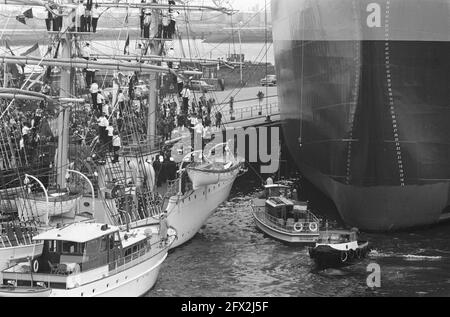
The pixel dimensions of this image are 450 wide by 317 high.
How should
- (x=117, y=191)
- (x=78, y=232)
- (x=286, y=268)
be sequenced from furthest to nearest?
1. (x=117, y=191)
2. (x=286, y=268)
3. (x=78, y=232)

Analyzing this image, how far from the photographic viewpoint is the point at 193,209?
152ft

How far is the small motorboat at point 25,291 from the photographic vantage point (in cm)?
3019

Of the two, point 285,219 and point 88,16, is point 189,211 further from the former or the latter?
point 88,16

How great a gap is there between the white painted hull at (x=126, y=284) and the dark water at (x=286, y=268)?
33.0 inches

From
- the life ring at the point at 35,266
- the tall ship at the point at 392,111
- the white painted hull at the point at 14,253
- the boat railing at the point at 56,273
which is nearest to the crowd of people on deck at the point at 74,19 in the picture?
the white painted hull at the point at 14,253

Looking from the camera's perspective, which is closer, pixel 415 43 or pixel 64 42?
pixel 64 42

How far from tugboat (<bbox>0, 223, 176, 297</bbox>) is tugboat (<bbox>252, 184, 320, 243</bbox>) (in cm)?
998

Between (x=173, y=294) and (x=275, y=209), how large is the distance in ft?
36.3

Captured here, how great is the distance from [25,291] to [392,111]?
2199cm

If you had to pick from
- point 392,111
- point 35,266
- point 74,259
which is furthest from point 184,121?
point 35,266

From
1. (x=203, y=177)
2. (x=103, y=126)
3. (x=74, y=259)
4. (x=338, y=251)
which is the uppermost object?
(x=103, y=126)

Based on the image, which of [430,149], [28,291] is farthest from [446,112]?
[28,291]

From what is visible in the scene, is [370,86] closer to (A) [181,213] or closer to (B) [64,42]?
(A) [181,213]
